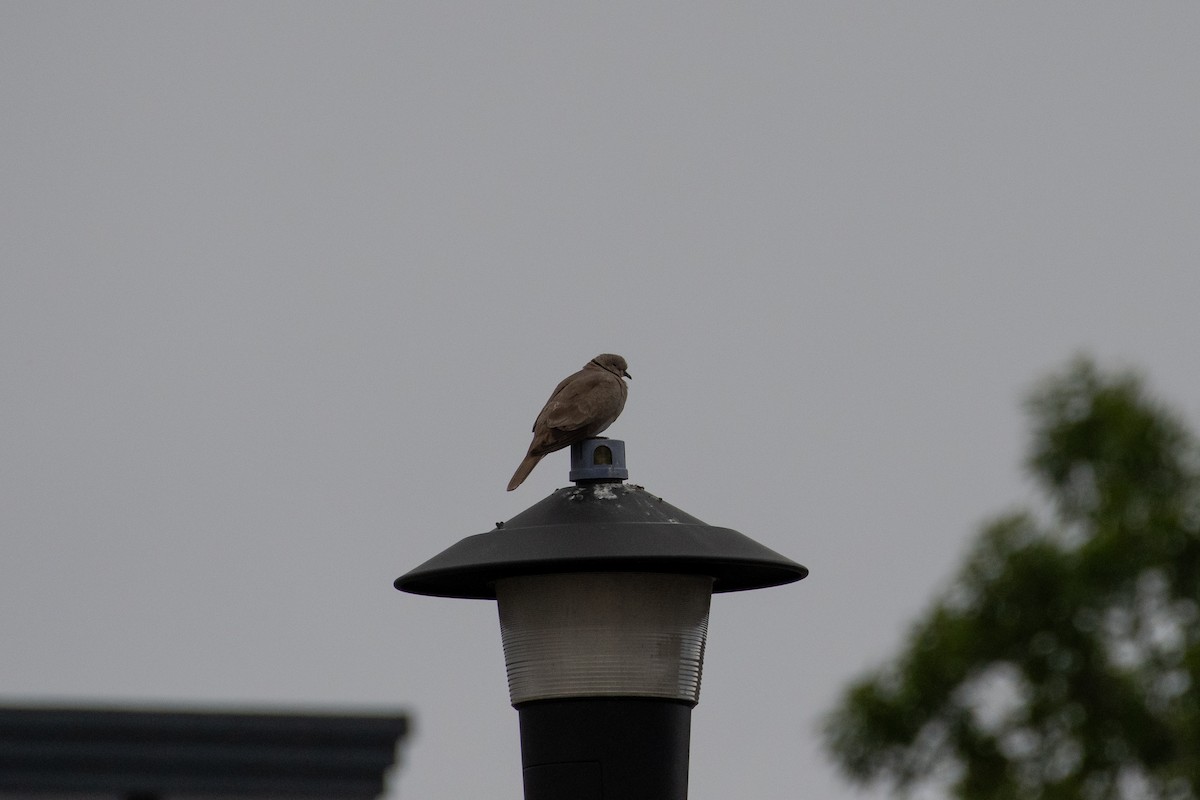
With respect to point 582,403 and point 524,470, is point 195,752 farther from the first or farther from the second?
point 582,403

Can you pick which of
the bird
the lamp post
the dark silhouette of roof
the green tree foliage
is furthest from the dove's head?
the green tree foliage

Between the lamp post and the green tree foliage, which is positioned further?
the green tree foliage

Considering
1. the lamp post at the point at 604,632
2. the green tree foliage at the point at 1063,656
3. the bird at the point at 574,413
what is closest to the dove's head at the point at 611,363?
the bird at the point at 574,413

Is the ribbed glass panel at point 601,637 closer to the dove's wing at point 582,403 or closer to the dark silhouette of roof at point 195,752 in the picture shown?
the dark silhouette of roof at point 195,752

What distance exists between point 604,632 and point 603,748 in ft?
1.20

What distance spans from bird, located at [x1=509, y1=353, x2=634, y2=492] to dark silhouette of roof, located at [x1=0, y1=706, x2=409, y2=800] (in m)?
1.29

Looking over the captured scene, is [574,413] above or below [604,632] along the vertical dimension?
above

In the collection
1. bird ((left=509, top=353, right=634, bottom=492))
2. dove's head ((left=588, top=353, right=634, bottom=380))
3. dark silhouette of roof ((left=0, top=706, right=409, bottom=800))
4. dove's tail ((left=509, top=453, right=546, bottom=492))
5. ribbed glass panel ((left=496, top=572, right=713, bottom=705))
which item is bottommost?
dark silhouette of roof ((left=0, top=706, right=409, bottom=800))

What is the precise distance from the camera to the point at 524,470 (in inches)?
319

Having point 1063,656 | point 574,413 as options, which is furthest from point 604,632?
point 1063,656

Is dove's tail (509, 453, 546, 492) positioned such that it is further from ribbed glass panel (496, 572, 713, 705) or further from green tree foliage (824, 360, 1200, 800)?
green tree foliage (824, 360, 1200, 800)

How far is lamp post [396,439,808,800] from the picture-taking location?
23.3ft

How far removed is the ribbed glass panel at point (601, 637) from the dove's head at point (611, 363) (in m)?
1.39

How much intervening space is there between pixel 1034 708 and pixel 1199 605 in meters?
2.53
